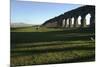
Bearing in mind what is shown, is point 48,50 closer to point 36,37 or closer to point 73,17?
point 36,37

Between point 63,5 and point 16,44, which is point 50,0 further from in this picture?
point 16,44

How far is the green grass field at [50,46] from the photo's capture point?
2.29 meters

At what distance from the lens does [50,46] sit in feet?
7.93

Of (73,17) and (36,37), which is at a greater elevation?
(73,17)

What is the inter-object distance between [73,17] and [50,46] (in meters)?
0.49

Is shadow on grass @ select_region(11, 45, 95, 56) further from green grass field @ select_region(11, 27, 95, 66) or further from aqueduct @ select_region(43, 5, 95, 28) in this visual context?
A: aqueduct @ select_region(43, 5, 95, 28)

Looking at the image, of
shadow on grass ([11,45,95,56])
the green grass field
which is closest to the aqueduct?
the green grass field

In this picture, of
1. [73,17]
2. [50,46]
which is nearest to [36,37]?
[50,46]

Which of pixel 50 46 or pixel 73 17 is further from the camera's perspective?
pixel 73 17

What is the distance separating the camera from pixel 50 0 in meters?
2.43

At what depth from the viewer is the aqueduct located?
8.00 ft

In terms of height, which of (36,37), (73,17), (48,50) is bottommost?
(48,50)

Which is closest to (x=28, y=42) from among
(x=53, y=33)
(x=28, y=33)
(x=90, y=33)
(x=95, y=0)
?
(x=28, y=33)

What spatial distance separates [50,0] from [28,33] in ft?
1.63
